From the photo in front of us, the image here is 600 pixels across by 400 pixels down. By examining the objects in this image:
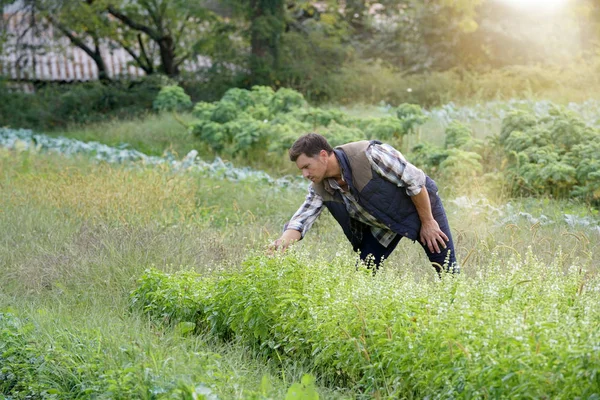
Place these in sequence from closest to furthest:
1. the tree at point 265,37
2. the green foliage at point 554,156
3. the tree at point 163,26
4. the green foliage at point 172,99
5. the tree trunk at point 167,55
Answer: the green foliage at point 554,156
the green foliage at point 172,99
the tree at point 265,37
the tree at point 163,26
the tree trunk at point 167,55

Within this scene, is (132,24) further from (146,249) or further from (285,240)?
(285,240)

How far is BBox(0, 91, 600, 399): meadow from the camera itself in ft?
11.8

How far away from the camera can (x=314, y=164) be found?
503 cm

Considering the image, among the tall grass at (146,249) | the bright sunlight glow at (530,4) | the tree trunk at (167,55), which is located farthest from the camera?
the tree trunk at (167,55)

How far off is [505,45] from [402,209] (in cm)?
2075

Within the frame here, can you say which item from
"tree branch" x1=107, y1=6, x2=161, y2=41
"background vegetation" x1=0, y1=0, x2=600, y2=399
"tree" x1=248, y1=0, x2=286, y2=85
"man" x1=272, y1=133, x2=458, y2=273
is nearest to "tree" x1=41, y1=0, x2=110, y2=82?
"background vegetation" x1=0, y1=0, x2=600, y2=399

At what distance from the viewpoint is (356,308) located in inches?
168

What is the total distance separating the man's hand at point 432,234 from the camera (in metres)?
5.29

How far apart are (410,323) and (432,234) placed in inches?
53.5

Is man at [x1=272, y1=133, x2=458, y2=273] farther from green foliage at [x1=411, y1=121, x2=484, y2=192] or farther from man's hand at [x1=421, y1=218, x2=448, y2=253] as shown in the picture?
green foliage at [x1=411, y1=121, x2=484, y2=192]

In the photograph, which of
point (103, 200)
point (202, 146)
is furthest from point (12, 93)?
point (103, 200)

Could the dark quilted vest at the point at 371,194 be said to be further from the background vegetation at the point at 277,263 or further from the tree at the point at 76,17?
the tree at the point at 76,17

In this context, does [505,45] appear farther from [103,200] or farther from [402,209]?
[402,209]

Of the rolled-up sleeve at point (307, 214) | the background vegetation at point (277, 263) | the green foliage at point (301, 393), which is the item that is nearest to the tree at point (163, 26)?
the background vegetation at point (277, 263)
